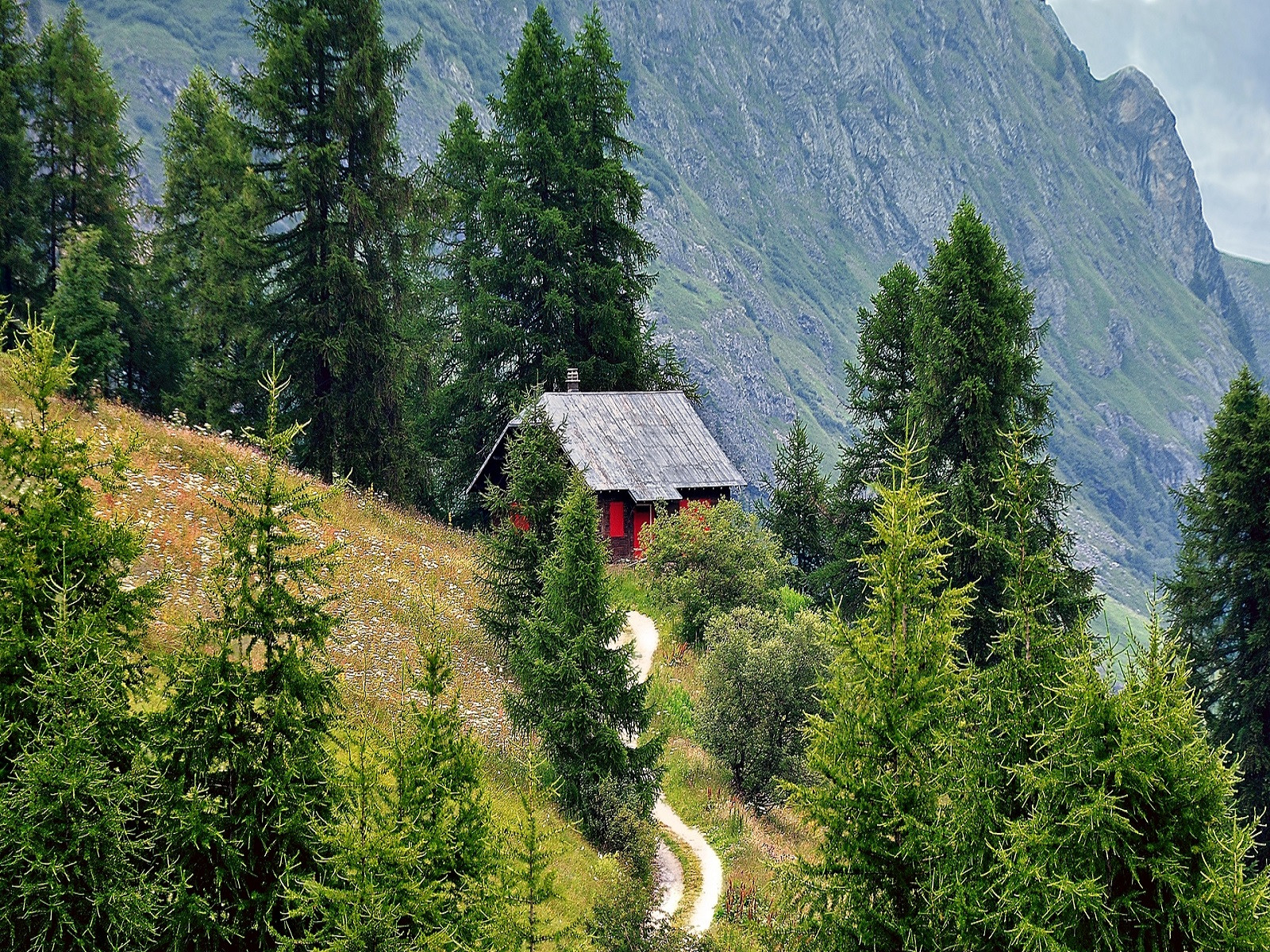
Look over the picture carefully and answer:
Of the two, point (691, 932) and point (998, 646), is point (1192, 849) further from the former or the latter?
point (691, 932)

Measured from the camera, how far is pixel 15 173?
31.9m

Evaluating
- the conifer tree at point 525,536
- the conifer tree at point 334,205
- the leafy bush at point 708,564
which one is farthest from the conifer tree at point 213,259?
the conifer tree at point 525,536

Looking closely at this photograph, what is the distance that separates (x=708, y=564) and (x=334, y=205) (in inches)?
602

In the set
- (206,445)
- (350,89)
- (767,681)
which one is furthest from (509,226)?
(767,681)

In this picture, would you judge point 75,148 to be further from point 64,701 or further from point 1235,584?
point 1235,584

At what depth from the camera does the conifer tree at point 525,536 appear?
64.0 feet

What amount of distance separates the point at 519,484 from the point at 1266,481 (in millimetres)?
23132

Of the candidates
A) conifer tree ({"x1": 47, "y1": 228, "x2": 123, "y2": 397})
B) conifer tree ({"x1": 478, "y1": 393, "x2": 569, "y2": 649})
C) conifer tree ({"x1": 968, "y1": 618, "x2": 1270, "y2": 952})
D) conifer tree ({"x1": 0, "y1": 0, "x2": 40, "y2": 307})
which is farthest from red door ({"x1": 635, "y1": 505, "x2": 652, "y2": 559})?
conifer tree ({"x1": 968, "y1": 618, "x2": 1270, "y2": 952})

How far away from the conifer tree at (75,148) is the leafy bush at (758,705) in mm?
25521

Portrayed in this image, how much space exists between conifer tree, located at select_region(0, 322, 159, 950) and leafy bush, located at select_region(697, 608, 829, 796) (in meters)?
11.9

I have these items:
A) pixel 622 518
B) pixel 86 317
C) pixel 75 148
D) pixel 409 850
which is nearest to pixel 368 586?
pixel 86 317

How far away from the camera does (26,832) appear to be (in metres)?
8.02

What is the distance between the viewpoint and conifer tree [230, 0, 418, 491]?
96.0ft

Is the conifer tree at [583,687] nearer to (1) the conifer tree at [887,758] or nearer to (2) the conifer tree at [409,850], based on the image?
(2) the conifer tree at [409,850]
